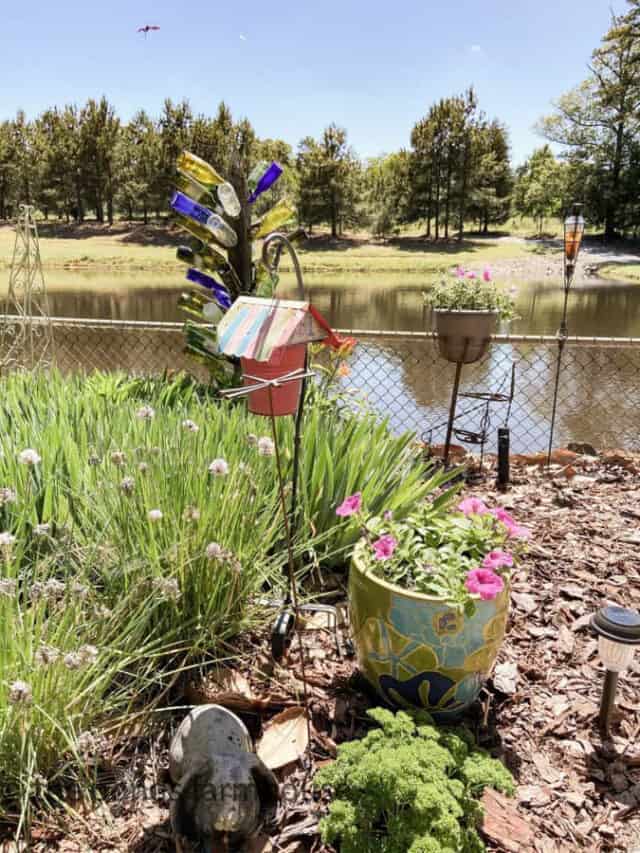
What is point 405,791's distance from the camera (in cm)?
106

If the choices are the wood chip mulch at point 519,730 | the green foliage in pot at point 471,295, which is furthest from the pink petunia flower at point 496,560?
the green foliage in pot at point 471,295

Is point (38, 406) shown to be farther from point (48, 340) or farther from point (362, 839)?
point (362, 839)

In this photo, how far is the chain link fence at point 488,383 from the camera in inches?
225

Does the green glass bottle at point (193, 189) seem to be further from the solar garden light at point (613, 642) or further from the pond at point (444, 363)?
the solar garden light at point (613, 642)

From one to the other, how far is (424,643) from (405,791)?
1.22 feet

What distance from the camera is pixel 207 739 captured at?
4.11 feet

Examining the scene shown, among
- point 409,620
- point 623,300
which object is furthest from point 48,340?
point 623,300

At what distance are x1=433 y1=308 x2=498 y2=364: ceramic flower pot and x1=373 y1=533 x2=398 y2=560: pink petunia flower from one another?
1.89 metres

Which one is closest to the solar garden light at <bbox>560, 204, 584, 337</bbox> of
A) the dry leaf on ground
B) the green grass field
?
the dry leaf on ground

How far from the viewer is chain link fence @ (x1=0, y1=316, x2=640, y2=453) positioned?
5.71 m

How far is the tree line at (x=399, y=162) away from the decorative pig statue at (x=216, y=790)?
31.7 metres

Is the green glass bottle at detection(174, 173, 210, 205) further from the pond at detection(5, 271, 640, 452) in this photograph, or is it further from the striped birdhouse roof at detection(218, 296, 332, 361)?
the striped birdhouse roof at detection(218, 296, 332, 361)

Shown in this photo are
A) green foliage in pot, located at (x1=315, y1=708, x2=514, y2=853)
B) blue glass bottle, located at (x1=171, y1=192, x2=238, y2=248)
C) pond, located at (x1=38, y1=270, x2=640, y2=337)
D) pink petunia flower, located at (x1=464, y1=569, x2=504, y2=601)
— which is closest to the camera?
green foliage in pot, located at (x1=315, y1=708, x2=514, y2=853)

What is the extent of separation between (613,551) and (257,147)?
3837cm
